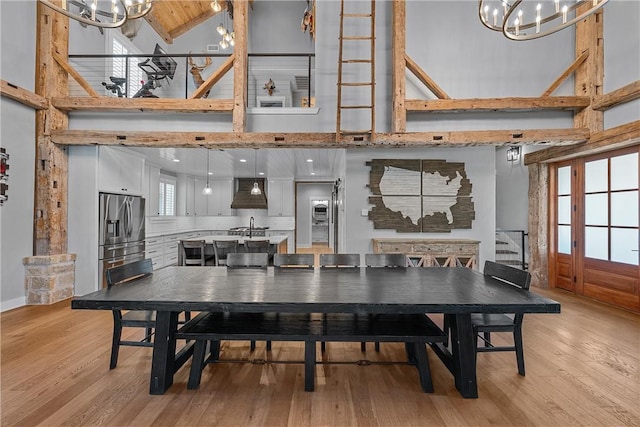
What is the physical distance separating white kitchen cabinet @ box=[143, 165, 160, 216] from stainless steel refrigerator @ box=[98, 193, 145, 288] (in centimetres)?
130

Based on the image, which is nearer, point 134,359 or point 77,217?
point 134,359

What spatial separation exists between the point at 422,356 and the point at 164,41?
29.3 ft

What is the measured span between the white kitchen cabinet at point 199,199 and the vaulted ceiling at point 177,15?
3749 mm

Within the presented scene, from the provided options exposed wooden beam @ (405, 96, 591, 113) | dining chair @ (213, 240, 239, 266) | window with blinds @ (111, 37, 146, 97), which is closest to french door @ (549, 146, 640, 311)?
exposed wooden beam @ (405, 96, 591, 113)

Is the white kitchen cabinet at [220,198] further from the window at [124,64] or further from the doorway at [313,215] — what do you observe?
the window at [124,64]

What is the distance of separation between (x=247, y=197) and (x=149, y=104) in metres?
5.32

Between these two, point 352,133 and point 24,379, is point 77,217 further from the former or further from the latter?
point 352,133

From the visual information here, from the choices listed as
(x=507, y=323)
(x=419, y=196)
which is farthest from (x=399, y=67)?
(x=507, y=323)

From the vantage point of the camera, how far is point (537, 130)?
173 inches

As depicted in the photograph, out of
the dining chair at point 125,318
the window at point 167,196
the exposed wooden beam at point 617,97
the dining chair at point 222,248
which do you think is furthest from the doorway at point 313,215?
the dining chair at point 125,318

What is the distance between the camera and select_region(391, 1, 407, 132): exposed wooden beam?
A: 4379 millimetres

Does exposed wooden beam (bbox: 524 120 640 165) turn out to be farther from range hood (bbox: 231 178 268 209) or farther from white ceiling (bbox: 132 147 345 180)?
range hood (bbox: 231 178 268 209)

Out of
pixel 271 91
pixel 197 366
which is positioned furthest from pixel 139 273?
pixel 271 91

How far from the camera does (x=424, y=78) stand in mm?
4453
